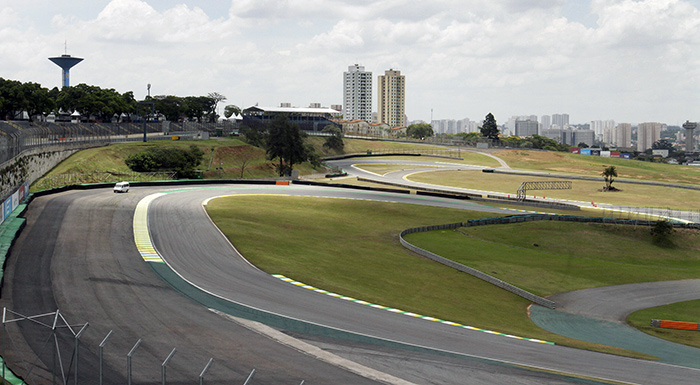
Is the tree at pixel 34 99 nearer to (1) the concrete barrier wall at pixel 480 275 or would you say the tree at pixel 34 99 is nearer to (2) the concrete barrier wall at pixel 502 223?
(2) the concrete barrier wall at pixel 502 223

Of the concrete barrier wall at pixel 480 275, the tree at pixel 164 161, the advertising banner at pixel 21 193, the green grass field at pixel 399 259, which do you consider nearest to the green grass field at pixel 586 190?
the green grass field at pixel 399 259

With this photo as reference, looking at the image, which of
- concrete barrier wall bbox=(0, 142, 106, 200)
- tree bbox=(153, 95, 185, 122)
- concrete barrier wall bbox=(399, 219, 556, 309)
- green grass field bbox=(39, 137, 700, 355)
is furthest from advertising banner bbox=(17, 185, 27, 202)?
tree bbox=(153, 95, 185, 122)

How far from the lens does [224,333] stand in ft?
79.2

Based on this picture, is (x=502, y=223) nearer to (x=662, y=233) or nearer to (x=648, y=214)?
(x=662, y=233)

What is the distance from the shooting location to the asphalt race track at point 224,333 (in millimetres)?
20844

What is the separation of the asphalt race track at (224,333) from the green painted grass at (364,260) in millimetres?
3270

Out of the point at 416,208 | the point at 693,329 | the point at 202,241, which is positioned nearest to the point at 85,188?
the point at 202,241

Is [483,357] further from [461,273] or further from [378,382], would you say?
[461,273]

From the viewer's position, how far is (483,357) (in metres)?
23.8

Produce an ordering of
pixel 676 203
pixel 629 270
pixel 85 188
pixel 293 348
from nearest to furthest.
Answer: pixel 293 348 → pixel 629 270 → pixel 85 188 → pixel 676 203

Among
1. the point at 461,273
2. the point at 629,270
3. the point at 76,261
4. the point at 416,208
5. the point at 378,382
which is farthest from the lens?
the point at 416,208

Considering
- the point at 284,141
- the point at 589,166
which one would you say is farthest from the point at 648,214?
the point at 589,166

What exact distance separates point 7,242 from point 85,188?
98.0ft

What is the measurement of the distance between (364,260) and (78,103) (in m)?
112
